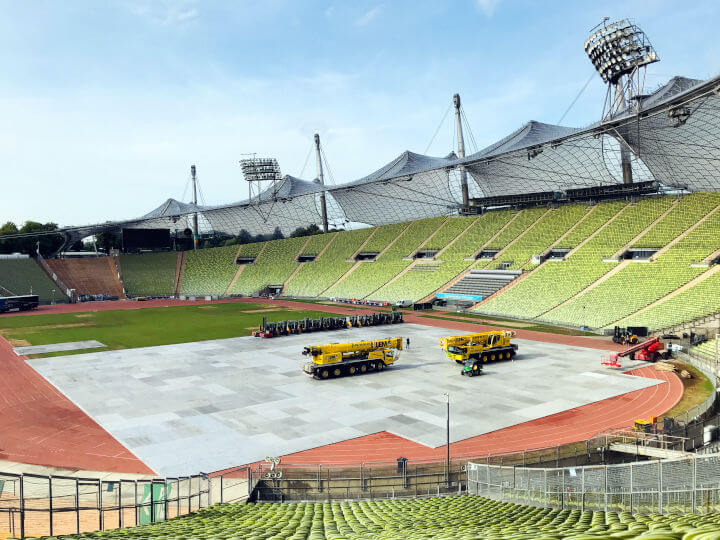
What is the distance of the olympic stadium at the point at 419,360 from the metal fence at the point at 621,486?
6cm

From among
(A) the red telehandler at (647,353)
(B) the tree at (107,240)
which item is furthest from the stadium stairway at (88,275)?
(A) the red telehandler at (647,353)

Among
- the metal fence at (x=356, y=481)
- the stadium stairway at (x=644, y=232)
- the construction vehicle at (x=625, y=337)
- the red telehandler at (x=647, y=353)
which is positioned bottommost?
the metal fence at (x=356, y=481)

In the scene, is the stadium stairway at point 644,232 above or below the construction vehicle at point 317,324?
above

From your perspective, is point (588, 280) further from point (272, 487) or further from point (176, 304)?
point (176, 304)

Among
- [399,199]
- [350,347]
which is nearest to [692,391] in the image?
[350,347]

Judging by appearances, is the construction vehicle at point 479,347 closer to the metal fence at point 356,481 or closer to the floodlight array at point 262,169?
the metal fence at point 356,481

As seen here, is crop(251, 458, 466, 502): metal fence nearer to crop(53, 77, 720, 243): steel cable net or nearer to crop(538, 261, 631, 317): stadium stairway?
crop(538, 261, 631, 317): stadium stairway

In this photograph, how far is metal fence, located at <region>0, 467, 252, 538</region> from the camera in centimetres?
1461

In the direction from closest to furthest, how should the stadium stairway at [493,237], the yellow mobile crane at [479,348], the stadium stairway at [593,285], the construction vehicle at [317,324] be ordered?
the yellow mobile crane at [479,348]
the construction vehicle at [317,324]
the stadium stairway at [593,285]
the stadium stairway at [493,237]

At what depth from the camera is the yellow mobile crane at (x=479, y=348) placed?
3903cm

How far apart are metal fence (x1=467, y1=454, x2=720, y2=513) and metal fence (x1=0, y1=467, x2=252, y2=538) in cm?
902

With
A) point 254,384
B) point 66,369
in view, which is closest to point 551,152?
point 254,384

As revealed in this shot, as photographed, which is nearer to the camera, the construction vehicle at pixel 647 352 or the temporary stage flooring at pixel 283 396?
the temporary stage flooring at pixel 283 396

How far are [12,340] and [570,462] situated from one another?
180 ft
